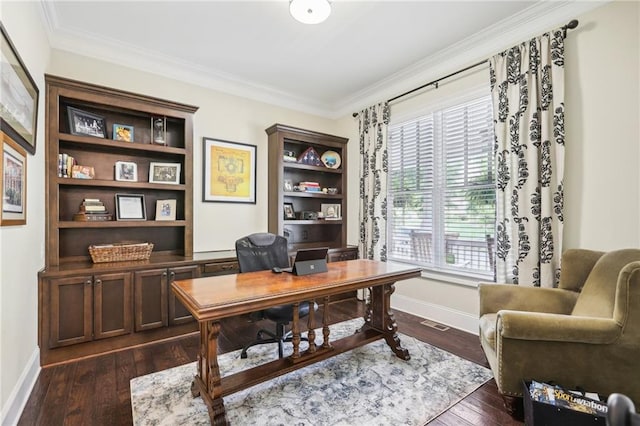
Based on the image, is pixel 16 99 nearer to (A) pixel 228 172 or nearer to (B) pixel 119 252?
(B) pixel 119 252

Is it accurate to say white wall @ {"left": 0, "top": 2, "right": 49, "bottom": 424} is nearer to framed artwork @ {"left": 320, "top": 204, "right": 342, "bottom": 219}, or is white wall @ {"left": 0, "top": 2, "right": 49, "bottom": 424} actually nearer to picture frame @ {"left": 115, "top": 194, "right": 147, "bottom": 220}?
picture frame @ {"left": 115, "top": 194, "right": 147, "bottom": 220}

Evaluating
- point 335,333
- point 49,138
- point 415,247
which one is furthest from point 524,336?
point 49,138

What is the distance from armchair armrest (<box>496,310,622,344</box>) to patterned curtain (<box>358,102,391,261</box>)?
2196 mm

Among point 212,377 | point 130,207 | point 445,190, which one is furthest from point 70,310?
point 445,190

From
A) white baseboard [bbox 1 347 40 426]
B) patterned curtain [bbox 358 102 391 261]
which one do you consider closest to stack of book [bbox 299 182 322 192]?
patterned curtain [bbox 358 102 391 261]

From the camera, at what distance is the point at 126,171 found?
3.00 meters

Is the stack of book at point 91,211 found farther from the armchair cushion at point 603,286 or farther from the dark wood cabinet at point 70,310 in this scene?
the armchair cushion at point 603,286

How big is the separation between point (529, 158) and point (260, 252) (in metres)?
2.47

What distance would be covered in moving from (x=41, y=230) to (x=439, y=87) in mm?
4054

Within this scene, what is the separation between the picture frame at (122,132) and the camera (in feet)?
9.57

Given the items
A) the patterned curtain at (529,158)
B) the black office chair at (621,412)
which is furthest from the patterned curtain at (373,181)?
the black office chair at (621,412)

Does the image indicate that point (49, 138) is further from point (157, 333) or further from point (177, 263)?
point (157, 333)

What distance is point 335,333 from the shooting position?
9.66ft

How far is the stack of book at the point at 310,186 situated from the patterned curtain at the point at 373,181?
655 millimetres
